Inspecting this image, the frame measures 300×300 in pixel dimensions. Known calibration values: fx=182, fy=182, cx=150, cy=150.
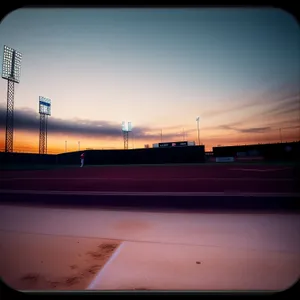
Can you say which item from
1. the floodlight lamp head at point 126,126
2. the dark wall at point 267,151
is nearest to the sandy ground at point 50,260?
the dark wall at point 267,151

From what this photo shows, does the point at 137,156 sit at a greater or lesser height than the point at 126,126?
lesser

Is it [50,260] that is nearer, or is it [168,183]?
[50,260]

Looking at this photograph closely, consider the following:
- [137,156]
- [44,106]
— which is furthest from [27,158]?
[137,156]

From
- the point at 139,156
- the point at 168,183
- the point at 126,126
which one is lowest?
the point at 168,183

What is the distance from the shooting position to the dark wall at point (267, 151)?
1067 inches

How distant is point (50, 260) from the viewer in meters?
2.41

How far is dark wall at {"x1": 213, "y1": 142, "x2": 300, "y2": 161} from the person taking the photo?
27.1m

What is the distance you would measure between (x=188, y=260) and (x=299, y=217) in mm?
2889

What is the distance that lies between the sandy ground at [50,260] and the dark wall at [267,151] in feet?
95.9

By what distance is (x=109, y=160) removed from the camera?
34281mm

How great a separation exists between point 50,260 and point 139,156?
3291 cm

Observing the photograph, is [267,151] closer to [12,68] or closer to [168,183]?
[168,183]

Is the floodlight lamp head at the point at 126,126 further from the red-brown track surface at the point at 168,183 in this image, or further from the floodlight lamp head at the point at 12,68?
the red-brown track surface at the point at 168,183

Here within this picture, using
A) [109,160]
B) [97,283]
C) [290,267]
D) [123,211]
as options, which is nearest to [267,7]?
[290,267]
